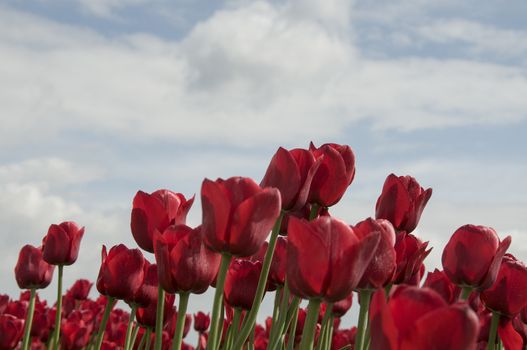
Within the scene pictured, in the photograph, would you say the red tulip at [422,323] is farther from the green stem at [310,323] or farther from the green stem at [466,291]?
the green stem at [466,291]

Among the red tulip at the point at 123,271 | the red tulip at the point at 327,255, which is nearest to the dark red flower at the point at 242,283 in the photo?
the red tulip at the point at 123,271

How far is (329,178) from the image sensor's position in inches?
96.0

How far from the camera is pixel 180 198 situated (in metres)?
2.45

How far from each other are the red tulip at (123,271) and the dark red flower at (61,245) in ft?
3.13

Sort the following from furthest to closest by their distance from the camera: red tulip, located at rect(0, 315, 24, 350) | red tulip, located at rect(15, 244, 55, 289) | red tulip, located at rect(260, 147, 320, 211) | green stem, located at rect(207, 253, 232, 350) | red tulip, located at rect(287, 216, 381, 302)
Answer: red tulip, located at rect(0, 315, 24, 350) → red tulip, located at rect(15, 244, 55, 289) → red tulip, located at rect(260, 147, 320, 211) → green stem, located at rect(207, 253, 232, 350) → red tulip, located at rect(287, 216, 381, 302)

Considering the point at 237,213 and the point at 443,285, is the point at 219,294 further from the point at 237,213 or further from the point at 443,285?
the point at 443,285

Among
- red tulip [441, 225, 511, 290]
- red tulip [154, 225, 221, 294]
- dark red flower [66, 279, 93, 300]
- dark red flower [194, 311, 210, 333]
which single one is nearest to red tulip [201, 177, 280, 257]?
red tulip [154, 225, 221, 294]

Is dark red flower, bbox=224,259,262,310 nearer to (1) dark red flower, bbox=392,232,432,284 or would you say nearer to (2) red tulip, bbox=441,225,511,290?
(1) dark red flower, bbox=392,232,432,284

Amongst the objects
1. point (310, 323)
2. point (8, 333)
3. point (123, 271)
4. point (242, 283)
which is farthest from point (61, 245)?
point (310, 323)

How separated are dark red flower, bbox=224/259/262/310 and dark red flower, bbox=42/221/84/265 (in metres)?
1.19

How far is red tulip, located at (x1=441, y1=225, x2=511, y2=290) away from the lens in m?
2.48

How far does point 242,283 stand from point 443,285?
65 centimetres

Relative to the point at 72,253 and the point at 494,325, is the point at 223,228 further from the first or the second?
the point at 72,253

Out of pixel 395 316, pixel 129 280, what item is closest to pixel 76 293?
pixel 129 280
